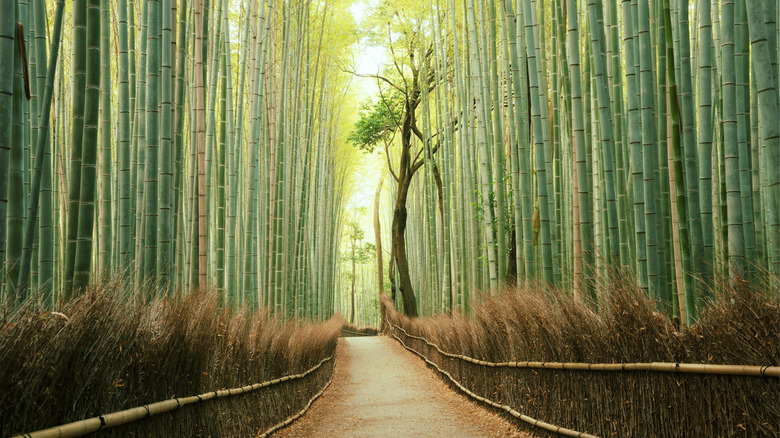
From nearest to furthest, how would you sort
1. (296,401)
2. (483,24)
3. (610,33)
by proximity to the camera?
(610,33), (296,401), (483,24)

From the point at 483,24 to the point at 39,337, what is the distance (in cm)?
529

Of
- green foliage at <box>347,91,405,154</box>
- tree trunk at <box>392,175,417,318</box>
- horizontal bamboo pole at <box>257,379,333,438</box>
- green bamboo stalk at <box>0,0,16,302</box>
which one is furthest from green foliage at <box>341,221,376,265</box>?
green bamboo stalk at <box>0,0,16,302</box>

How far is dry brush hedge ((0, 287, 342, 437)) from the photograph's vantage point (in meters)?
1.54

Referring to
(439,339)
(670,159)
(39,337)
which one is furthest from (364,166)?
(39,337)

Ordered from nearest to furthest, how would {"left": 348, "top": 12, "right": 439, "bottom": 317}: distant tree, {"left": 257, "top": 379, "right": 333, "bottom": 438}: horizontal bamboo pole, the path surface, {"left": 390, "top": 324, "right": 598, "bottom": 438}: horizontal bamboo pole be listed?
1. {"left": 390, "top": 324, "right": 598, "bottom": 438}: horizontal bamboo pole
2. {"left": 257, "top": 379, "right": 333, "bottom": 438}: horizontal bamboo pole
3. the path surface
4. {"left": 348, "top": 12, "right": 439, "bottom": 317}: distant tree

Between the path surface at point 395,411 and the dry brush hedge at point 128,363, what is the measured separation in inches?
36.2

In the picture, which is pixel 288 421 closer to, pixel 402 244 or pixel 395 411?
pixel 395 411

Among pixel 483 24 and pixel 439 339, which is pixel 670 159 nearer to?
pixel 483 24

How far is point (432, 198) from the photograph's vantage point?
9.82m

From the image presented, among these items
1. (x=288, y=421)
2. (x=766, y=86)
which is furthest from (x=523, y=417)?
(x=766, y=86)

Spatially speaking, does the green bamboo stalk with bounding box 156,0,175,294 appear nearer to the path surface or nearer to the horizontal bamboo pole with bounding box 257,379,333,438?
the horizontal bamboo pole with bounding box 257,379,333,438

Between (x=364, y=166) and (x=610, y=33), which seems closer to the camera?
(x=610, y=33)

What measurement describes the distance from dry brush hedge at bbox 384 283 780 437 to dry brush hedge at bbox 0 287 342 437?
1713 millimetres

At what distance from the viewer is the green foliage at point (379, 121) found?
12.5 metres
